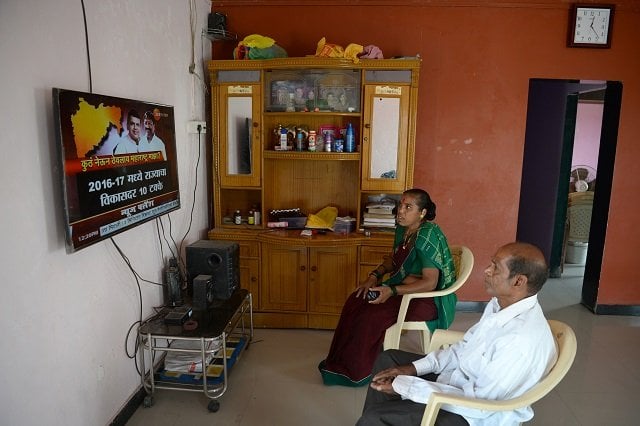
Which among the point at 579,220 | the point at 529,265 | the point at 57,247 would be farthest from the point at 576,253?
the point at 57,247

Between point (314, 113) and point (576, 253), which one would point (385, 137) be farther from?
point (576, 253)

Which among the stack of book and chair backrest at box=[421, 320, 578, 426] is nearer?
chair backrest at box=[421, 320, 578, 426]

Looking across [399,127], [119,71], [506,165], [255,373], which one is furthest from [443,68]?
[255,373]

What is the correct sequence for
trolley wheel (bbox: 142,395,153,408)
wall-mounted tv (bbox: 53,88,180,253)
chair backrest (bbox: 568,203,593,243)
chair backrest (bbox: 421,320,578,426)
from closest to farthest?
chair backrest (bbox: 421,320,578,426) → wall-mounted tv (bbox: 53,88,180,253) → trolley wheel (bbox: 142,395,153,408) → chair backrest (bbox: 568,203,593,243)

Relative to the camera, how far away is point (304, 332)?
11.6 ft

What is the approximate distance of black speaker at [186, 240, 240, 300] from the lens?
292 cm

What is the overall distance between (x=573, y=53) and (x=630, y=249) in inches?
71.3

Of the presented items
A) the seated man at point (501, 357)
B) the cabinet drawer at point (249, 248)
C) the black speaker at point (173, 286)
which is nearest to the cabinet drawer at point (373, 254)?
the cabinet drawer at point (249, 248)

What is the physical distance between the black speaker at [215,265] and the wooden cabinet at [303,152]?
0.56 m

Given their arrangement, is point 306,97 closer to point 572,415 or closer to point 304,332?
point 304,332

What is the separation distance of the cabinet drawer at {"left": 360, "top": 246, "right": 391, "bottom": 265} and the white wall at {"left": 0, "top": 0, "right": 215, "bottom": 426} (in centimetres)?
156

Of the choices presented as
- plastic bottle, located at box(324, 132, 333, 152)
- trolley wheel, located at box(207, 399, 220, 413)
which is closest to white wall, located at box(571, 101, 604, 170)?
plastic bottle, located at box(324, 132, 333, 152)

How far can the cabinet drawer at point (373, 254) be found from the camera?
3440mm

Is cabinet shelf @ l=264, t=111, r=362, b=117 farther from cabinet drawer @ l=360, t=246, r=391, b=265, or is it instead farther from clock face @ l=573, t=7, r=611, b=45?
clock face @ l=573, t=7, r=611, b=45
